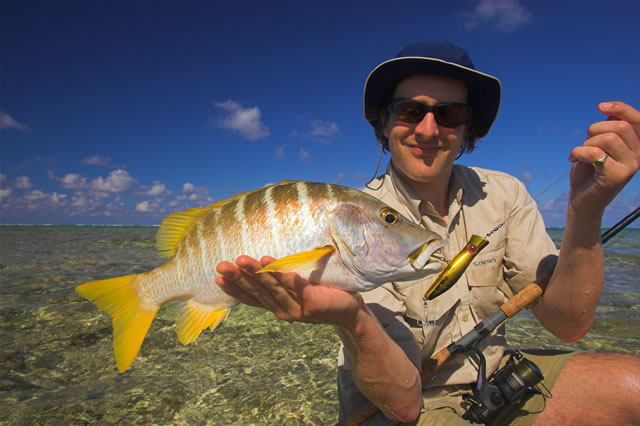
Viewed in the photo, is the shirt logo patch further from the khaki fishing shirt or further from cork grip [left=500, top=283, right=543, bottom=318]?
cork grip [left=500, top=283, right=543, bottom=318]

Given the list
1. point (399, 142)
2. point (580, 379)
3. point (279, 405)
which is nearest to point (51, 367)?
point (279, 405)

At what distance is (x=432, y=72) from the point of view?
2.46m

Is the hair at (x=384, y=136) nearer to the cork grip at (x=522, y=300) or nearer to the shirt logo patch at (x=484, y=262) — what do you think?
the shirt logo patch at (x=484, y=262)

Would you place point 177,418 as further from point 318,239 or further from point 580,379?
point 580,379

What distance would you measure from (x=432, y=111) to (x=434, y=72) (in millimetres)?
304

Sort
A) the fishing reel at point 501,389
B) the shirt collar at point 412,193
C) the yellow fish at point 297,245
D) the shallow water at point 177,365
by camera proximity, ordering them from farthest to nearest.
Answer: the shallow water at point 177,365
the shirt collar at point 412,193
the fishing reel at point 501,389
the yellow fish at point 297,245

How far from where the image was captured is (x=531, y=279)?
253cm

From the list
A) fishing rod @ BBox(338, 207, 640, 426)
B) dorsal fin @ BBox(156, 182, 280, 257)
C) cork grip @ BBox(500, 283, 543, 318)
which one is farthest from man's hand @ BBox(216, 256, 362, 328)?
cork grip @ BBox(500, 283, 543, 318)

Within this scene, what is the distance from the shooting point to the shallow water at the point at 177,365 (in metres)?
3.05

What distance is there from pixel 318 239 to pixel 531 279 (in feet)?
5.75

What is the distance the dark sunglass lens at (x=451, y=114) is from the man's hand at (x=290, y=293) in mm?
1398

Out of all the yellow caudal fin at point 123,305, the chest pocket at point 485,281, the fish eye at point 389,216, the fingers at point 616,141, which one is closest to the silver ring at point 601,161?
the fingers at point 616,141

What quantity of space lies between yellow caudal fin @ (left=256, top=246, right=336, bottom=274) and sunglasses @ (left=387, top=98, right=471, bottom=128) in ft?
4.26

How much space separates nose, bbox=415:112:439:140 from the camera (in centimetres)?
233
